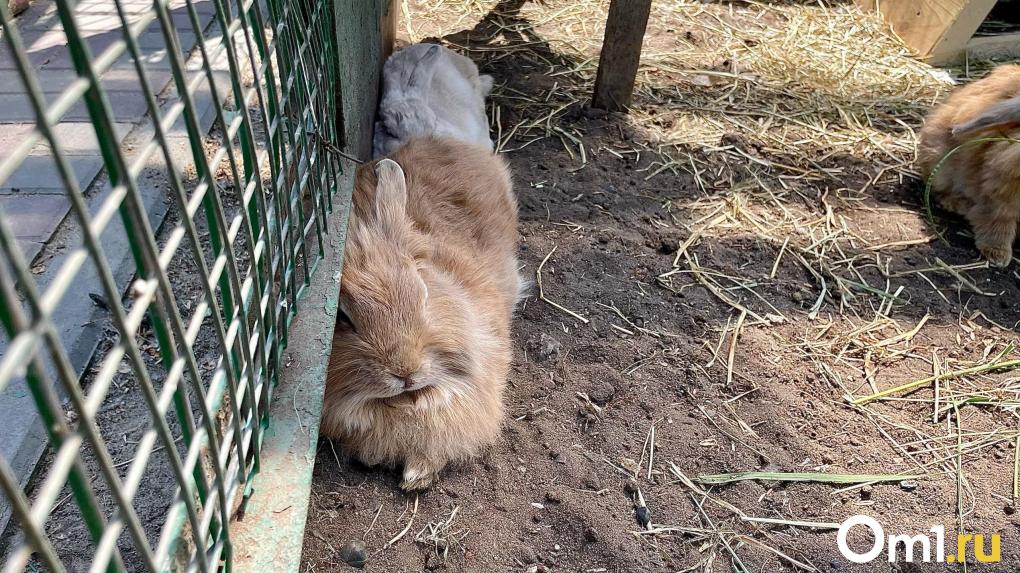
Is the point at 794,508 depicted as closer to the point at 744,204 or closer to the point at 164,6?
the point at 744,204

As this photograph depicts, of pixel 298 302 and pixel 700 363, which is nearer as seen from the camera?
pixel 298 302

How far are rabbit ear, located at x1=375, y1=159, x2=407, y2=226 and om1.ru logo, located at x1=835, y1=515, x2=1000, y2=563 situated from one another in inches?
71.6

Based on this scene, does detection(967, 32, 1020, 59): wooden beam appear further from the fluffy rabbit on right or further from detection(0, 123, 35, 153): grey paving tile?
detection(0, 123, 35, 153): grey paving tile

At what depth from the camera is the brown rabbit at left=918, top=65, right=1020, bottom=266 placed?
A: 12.4 ft

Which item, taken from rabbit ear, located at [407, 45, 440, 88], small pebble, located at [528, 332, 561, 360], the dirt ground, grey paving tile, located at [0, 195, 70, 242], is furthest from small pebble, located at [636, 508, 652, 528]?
rabbit ear, located at [407, 45, 440, 88]

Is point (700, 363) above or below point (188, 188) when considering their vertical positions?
below

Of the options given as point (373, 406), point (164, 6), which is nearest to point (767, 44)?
point (373, 406)

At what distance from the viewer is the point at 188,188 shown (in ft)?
9.89

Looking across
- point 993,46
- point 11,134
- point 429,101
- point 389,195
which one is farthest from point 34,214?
point 993,46

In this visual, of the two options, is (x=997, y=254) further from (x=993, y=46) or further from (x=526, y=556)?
(x=526, y=556)

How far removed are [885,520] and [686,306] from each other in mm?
1183

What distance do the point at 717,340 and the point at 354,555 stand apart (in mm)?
1741

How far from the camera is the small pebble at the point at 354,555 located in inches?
85.1

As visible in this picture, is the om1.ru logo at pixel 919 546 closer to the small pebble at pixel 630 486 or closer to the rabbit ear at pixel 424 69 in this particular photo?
the small pebble at pixel 630 486
